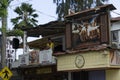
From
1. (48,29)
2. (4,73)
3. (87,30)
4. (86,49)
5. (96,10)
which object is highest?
(96,10)

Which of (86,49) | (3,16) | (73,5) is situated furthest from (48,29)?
(73,5)

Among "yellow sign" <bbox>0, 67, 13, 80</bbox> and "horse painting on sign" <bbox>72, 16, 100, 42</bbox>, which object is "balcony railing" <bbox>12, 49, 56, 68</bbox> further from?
"yellow sign" <bbox>0, 67, 13, 80</bbox>

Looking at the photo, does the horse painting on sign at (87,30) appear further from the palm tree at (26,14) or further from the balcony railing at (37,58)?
the palm tree at (26,14)

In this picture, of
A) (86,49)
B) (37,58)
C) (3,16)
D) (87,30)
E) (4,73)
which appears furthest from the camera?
(37,58)

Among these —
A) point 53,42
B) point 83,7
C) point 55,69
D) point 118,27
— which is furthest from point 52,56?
point 83,7

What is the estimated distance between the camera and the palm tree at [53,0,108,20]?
41.1 metres

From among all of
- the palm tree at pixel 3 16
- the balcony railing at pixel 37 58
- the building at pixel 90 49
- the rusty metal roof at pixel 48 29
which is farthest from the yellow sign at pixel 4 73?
the rusty metal roof at pixel 48 29

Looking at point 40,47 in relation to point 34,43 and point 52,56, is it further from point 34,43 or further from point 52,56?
point 52,56

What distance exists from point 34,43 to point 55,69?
5691 mm

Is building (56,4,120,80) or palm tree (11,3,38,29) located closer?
building (56,4,120,80)

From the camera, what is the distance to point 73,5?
4188cm

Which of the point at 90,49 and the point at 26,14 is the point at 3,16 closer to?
the point at 90,49

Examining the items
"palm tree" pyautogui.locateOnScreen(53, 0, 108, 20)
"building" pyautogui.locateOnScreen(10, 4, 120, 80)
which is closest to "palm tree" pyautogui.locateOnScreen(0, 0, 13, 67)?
"building" pyautogui.locateOnScreen(10, 4, 120, 80)

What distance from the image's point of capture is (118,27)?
25.5 meters
